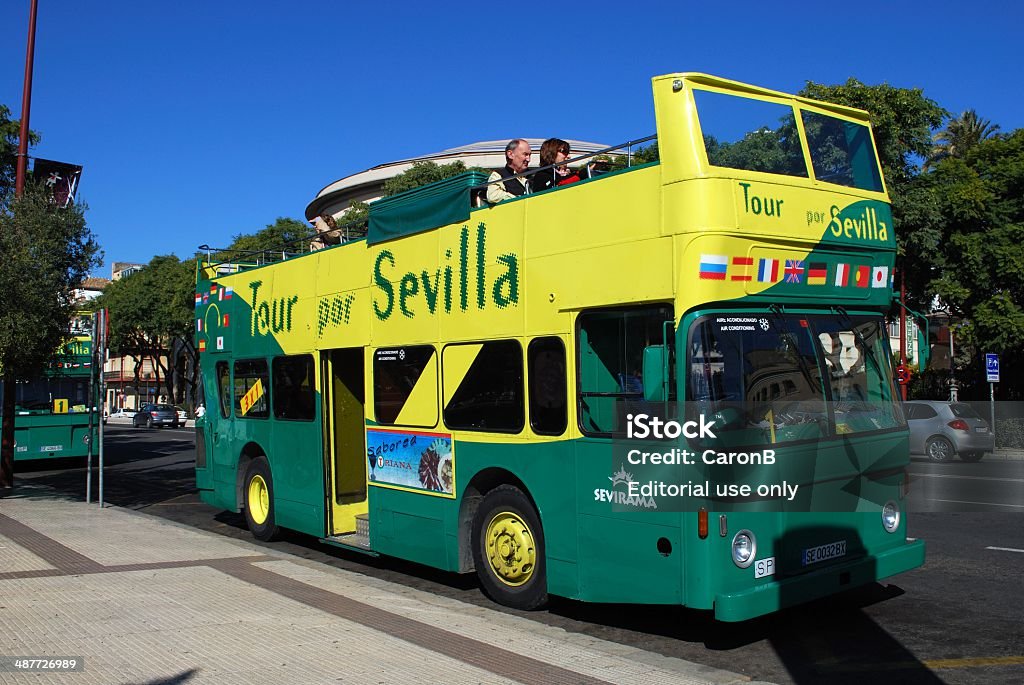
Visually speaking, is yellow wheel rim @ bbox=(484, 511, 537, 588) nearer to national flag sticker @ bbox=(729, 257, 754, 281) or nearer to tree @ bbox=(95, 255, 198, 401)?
national flag sticker @ bbox=(729, 257, 754, 281)

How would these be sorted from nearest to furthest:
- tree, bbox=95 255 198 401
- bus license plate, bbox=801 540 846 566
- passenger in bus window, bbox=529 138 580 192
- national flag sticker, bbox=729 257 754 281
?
national flag sticker, bbox=729 257 754 281 < bus license plate, bbox=801 540 846 566 < passenger in bus window, bbox=529 138 580 192 < tree, bbox=95 255 198 401

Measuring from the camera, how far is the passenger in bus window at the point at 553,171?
7.91m

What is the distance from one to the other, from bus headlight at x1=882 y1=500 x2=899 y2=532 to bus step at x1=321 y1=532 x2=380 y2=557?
5.04 meters

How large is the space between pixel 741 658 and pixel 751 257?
110 inches

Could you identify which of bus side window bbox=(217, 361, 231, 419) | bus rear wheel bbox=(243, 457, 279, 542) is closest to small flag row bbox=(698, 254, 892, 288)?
bus rear wheel bbox=(243, 457, 279, 542)

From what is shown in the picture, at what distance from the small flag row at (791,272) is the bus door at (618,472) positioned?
0.44 meters

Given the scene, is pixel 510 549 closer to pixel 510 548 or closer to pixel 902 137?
pixel 510 548

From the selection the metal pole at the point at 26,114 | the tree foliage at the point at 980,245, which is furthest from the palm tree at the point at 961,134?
the metal pole at the point at 26,114

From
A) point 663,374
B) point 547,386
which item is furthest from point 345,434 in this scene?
point 663,374

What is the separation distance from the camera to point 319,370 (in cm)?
1076

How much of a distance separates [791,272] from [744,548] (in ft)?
6.55

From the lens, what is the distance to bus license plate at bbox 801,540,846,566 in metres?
6.70

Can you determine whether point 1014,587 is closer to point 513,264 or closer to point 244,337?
point 513,264

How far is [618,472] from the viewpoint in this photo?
22.3 feet
